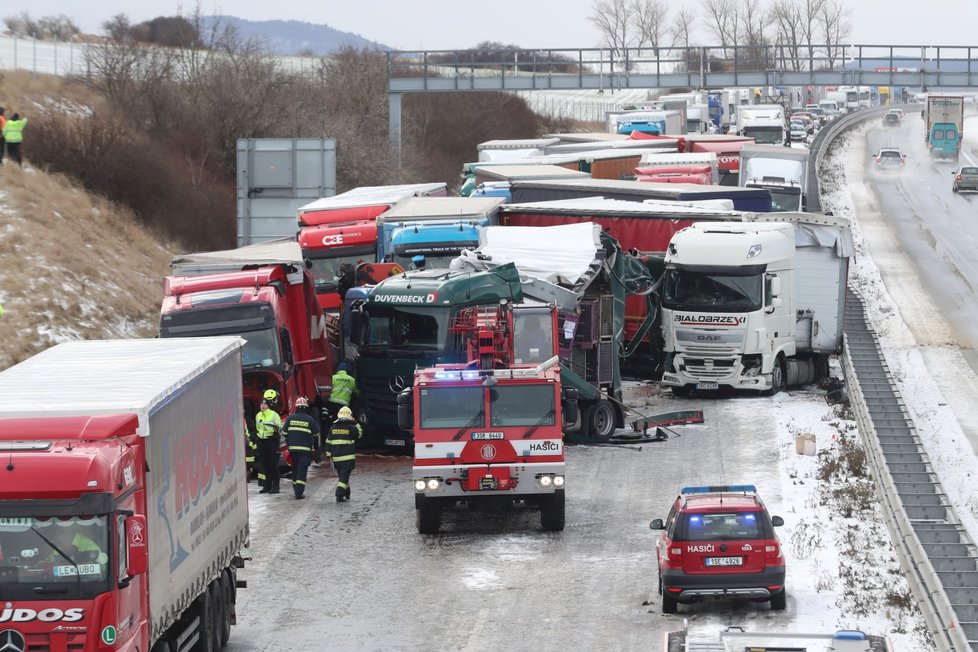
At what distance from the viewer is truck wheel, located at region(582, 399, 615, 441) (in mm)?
26828

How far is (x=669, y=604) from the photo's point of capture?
54.3 feet

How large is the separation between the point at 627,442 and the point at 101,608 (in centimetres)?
1680

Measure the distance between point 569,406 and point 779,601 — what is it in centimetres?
493

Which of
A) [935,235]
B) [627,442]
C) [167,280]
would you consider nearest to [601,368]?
[627,442]

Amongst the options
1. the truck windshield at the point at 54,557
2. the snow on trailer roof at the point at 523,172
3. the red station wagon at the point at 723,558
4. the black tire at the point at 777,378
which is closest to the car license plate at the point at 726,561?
the red station wagon at the point at 723,558

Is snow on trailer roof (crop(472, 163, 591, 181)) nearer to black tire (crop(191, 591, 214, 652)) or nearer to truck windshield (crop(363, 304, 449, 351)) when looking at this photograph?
truck windshield (crop(363, 304, 449, 351))

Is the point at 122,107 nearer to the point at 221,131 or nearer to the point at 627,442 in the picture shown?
the point at 221,131

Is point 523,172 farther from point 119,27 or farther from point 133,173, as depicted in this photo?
point 119,27

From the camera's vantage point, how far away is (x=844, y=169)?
84.9 m

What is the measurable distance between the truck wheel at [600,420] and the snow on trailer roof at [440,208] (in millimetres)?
6489

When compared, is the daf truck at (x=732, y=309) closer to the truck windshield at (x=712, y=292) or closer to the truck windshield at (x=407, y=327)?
the truck windshield at (x=712, y=292)

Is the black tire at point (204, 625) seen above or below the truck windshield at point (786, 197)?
below

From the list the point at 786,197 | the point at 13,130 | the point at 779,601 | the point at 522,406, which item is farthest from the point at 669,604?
the point at 786,197

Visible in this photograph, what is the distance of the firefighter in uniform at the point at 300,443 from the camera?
75.2 ft
